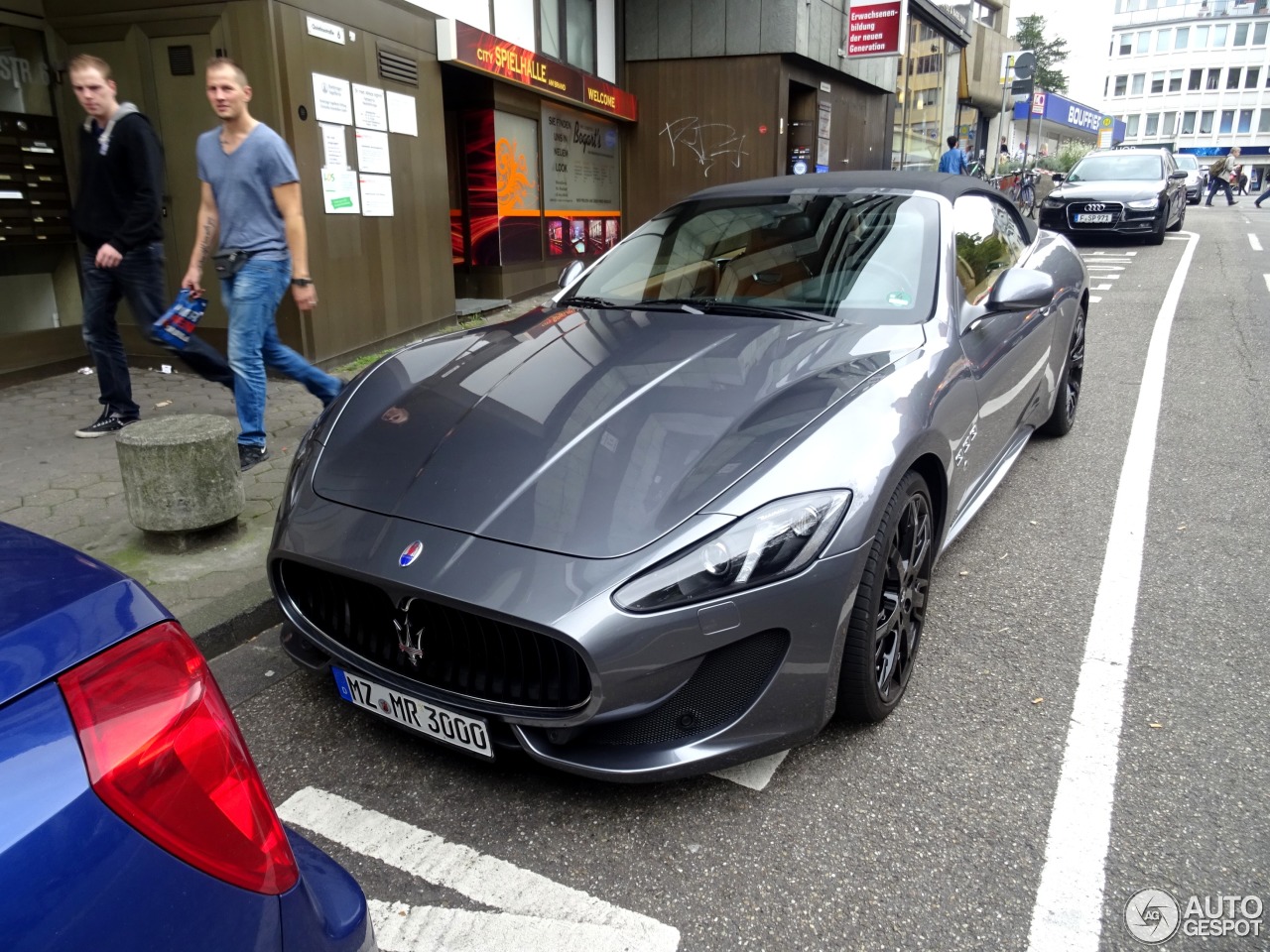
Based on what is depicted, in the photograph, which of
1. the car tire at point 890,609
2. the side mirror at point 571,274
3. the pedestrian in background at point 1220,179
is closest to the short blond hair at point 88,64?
the side mirror at point 571,274

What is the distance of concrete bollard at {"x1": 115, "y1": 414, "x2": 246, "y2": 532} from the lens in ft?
11.2

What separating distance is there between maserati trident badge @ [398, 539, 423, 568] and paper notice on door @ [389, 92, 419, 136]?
633 centimetres

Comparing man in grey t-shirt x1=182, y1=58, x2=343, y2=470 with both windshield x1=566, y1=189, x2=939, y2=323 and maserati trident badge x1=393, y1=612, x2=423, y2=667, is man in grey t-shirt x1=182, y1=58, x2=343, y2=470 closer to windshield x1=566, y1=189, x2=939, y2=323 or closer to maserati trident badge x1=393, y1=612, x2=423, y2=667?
windshield x1=566, y1=189, x2=939, y2=323

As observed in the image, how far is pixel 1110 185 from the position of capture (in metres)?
15.6

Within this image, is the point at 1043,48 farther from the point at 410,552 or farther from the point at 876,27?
the point at 410,552

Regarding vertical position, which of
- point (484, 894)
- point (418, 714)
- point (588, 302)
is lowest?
point (484, 894)

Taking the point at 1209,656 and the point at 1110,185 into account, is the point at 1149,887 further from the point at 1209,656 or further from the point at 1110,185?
the point at 1110,185

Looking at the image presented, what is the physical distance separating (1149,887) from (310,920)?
1.79 m

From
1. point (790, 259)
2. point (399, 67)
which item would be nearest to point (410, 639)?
point (790, 259)

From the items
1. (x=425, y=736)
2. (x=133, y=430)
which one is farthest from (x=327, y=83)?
(x=425, y=736)

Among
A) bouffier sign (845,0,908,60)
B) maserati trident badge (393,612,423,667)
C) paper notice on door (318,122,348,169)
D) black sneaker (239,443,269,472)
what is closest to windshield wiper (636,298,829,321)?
maserati trident badge (393,612,423,667)

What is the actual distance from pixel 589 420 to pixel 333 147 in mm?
5443

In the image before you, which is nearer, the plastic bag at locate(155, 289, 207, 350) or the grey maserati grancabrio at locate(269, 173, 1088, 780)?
the grey maserati grancabrio at locate(269, 173, 1088, 780)

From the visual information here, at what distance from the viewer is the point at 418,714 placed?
2209 millimetres
